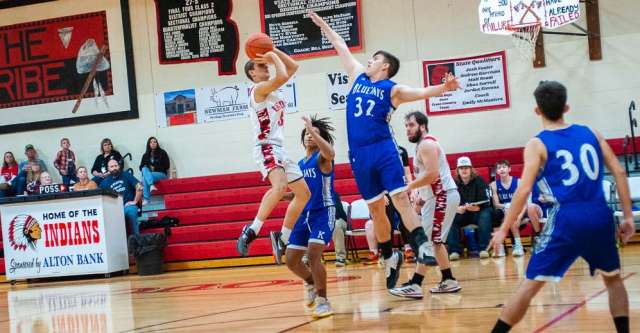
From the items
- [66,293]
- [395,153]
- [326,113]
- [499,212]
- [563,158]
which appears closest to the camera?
[563,158]

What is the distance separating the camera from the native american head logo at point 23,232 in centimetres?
1312

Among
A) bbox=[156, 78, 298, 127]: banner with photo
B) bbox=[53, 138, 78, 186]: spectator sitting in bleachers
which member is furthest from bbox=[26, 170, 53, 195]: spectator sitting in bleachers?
bbox=[156, 78, 298, 127]: banner with photo

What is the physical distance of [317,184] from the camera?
6410 mm

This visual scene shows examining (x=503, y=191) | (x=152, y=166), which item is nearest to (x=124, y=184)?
(x=152, y=166)

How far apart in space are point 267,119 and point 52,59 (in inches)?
435

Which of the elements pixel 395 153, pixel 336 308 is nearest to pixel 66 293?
pixel 336 308

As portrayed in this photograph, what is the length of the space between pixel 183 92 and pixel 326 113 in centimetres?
303

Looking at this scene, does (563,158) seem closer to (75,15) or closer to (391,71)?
(391,71)

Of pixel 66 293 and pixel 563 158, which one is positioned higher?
pixel 563 158

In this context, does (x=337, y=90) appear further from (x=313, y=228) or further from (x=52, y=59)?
(x=313, y=228)

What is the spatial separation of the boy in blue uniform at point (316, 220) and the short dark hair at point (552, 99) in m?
2.45

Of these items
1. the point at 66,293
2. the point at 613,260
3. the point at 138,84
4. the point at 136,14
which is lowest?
the point at 66,293

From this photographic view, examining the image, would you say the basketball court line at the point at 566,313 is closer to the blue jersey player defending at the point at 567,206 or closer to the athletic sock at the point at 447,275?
the blue jersey player defending at the point at 567,206

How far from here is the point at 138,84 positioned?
1593cm
